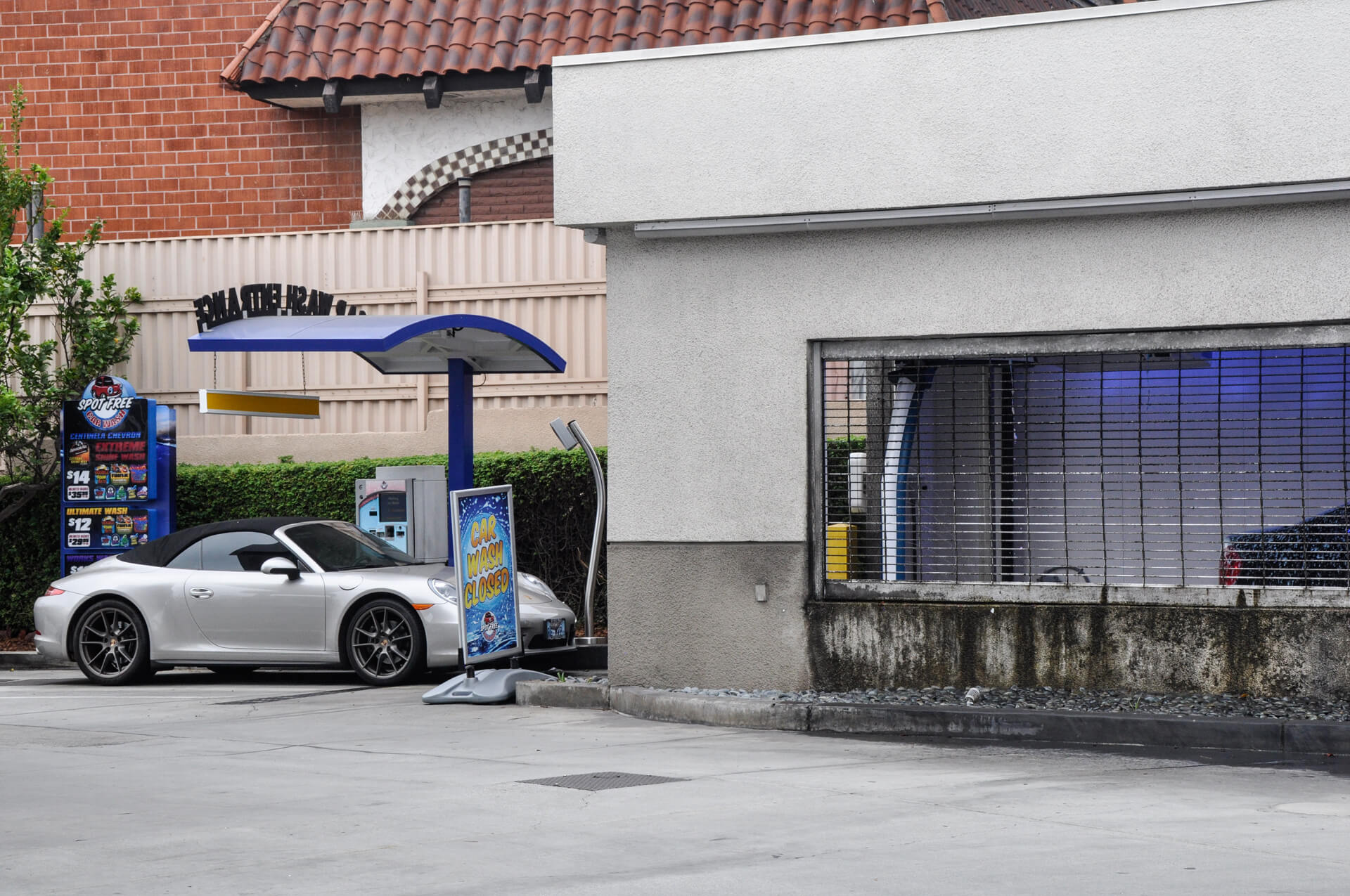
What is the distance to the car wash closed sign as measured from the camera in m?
18.3

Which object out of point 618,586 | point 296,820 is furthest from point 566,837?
point 618,586

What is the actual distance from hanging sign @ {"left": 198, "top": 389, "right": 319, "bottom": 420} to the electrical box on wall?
49.9 inches

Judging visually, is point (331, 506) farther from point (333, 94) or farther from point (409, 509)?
point (333, 94)

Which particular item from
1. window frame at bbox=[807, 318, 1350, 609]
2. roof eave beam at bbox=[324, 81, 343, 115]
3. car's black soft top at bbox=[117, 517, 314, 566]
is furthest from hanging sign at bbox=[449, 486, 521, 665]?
roof eave beam at bbox=[324, 81, 343, 115]

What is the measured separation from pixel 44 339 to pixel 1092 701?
12.9m

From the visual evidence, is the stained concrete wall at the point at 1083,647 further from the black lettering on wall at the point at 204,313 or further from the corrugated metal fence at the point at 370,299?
the black lettering on wall at the point at 204,313

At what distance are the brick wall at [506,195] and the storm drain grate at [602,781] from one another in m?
12.9

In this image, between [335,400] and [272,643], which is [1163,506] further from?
[335,400]

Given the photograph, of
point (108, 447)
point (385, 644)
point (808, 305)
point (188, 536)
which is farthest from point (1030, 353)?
point (108, 447)

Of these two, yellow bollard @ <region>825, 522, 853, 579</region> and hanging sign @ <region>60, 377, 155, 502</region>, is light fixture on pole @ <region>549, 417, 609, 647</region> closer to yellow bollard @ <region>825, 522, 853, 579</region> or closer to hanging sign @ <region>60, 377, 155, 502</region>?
yellow bollard @ <region>825, 522, 853, 579</region>

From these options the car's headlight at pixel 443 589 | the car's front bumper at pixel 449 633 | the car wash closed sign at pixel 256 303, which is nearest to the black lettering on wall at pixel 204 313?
the car wash closed sign at pixel 256 303

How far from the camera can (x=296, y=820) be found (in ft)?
24.5

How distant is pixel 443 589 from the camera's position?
526 inches

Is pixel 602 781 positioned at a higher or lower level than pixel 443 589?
lower
